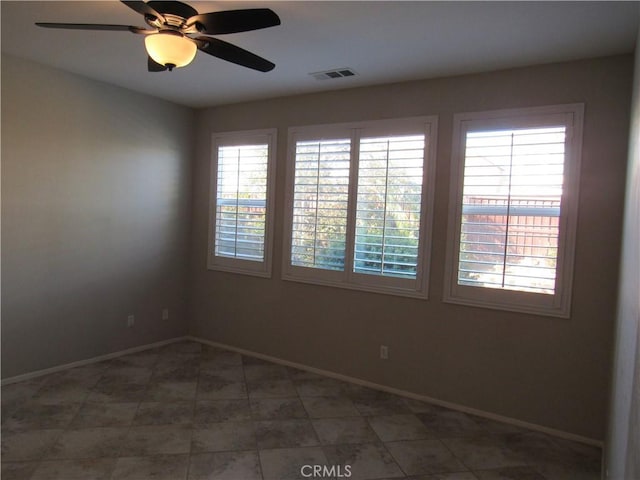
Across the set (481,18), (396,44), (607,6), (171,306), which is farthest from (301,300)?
(607,6)

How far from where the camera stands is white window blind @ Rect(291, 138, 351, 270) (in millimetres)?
3941

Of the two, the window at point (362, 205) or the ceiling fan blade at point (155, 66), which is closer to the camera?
the ceiling fan blade at point (155, 66)

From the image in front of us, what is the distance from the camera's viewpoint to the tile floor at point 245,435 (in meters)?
2.53

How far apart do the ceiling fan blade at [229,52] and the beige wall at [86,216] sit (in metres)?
2.17

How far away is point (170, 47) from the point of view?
2.13m

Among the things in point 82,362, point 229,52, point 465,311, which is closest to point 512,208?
point 465,311

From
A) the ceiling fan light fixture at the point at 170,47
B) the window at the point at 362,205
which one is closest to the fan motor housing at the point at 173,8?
the ceiling fan light fixture at the point at 170,47

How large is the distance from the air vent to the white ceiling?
7cm

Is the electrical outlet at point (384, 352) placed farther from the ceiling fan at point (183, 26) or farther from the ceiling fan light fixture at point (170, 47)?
the ceiling fan light fixture at point (170, 47)

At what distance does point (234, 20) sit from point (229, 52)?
0.40m

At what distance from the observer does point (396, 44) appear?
9.36 feet

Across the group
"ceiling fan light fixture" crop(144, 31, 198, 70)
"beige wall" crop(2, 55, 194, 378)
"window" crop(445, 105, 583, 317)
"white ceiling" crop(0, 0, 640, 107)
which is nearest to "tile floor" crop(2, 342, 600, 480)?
"beige wall" crop(2, 55, 194, 378)

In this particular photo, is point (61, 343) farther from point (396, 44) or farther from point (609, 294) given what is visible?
point (609, 294)

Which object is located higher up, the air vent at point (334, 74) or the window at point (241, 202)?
the air vent at point (334, 74)
